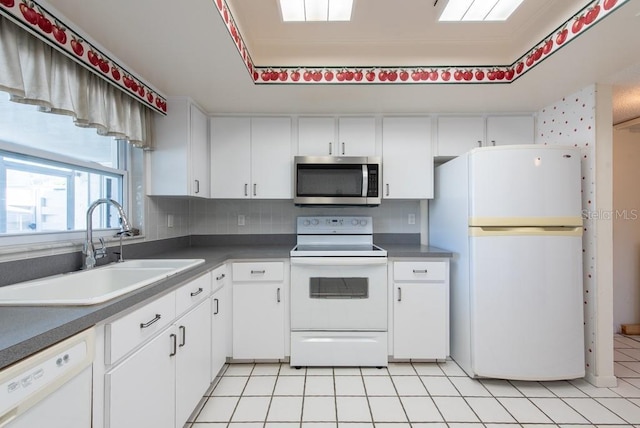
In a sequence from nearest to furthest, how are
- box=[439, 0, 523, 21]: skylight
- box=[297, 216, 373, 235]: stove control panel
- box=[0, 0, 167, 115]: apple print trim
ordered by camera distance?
box=[0, 0, 167, 115]: apple print trim < box=[439, 0, 523, 21]: skylight < box=[297, 216, 373, 235]: stove control panel

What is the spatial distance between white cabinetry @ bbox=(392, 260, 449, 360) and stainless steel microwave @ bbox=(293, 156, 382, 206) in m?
0.63

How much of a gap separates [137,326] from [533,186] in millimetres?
2289

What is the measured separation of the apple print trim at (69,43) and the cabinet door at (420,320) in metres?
2.20

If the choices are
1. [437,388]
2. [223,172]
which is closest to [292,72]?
[223,172]

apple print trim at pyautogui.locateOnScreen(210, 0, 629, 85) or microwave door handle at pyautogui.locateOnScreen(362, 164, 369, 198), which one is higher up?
apple print trim at pyautogui.locateOnScreen(210, 0, 629, 85)

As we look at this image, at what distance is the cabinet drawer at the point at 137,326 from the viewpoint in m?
0.93

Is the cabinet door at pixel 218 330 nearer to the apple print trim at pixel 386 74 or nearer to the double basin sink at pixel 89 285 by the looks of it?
the double basin sink at pixel 89 285

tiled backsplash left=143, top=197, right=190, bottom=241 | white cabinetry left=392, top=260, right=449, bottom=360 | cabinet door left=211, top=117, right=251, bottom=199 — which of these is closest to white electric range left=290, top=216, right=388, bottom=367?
white cabinetry left=392, top=260, right=449, bottom=360

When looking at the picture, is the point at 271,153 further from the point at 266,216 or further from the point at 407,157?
the point at 407,157

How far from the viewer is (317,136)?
2.37 metres

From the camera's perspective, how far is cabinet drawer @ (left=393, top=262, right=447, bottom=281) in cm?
209

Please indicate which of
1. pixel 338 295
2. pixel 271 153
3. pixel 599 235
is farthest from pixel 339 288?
pixel 599 235

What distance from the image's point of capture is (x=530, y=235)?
1.80 metres

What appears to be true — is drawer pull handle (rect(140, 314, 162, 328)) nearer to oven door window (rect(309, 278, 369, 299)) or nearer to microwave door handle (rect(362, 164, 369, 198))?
oven door window (rect(309, 278, 369, 299))
